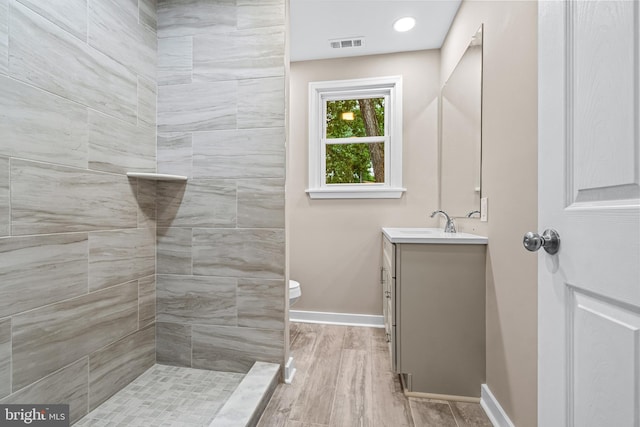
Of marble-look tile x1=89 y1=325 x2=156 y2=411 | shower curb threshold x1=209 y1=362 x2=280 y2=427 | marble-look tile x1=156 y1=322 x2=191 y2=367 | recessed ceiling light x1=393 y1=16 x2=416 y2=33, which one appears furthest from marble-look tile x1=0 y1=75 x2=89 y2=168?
recessed ceiling light x1=393 y1=16 x2=416 y2=33

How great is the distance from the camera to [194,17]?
182 centimetres

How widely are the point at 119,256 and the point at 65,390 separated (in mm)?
617

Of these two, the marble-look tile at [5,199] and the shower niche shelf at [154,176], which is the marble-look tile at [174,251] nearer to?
the shower niche shelf at [154,176]

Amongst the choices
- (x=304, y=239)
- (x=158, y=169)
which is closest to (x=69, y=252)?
(x=158, y=169)

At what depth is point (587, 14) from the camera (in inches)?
25.5

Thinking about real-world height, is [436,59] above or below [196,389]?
above

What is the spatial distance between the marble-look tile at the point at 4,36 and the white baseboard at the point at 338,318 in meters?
2.44

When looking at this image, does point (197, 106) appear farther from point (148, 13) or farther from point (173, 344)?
point (173, 344)

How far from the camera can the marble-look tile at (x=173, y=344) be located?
1848 millimetres

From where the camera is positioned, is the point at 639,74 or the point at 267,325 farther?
the point at 267,325

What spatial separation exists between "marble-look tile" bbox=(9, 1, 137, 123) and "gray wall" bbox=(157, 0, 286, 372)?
30cm

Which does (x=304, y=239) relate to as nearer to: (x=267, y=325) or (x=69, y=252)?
(x=267, y=325)

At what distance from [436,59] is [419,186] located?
111 centimetres

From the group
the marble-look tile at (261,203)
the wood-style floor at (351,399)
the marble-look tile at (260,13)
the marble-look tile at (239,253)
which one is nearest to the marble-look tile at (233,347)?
the wood-style floor at (351,399)
